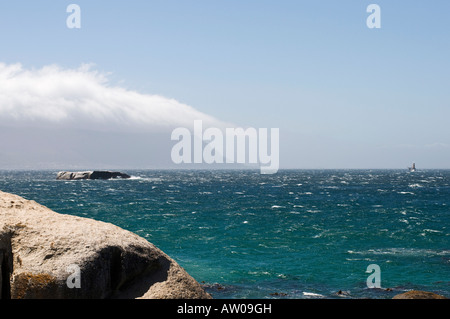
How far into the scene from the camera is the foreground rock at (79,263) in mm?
8516

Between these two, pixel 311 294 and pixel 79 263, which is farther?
pixel 311 294

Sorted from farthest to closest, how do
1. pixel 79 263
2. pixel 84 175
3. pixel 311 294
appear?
pixel 84 175
pixel 311 294
pixel 79 263

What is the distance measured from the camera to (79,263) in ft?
28.1

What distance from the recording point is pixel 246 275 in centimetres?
Result: 2647

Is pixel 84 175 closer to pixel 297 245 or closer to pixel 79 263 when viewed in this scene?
pixel 297 245

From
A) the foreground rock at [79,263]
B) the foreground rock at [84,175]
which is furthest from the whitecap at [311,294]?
the foreground rock at [84,175]

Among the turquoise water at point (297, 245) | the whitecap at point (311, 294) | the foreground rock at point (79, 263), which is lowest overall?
the turquoise water at point (297, 245)

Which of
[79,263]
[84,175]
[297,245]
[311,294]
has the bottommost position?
[297,245]

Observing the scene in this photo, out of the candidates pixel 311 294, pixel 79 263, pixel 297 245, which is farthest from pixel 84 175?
pixel 79 263

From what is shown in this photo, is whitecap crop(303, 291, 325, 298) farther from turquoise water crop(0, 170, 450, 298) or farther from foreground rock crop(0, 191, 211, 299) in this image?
foreground rock crop(0, 191, 211, 299)

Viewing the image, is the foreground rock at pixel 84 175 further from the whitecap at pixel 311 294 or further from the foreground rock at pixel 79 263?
the foreground rock at pixel 79 263
